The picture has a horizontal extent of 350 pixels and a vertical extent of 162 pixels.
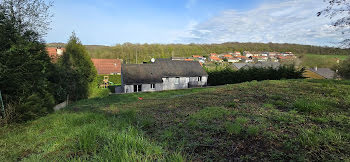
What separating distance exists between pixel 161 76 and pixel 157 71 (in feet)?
4.70

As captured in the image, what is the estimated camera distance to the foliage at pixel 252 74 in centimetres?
1969

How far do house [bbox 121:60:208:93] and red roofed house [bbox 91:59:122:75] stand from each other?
1615 cm

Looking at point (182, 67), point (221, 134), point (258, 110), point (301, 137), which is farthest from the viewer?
point (182, 67)

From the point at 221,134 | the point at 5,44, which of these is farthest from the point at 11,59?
the point at 221,134

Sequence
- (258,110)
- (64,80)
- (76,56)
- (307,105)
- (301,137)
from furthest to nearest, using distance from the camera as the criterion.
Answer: (76,56) < (64,80) < (258,110) < (307,105) < (301,137)

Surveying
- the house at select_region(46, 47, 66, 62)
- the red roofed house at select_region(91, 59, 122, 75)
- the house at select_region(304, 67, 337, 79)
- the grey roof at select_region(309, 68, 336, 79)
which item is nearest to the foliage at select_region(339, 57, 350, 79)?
the house at select_region(304, 67, 337, 79)

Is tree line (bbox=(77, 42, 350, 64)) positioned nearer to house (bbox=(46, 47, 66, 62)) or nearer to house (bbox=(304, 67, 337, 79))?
house (bbox=(304, 67, 337, 79))

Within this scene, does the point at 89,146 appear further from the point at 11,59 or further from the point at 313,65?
the point at 313,65

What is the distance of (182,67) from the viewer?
3034 cm

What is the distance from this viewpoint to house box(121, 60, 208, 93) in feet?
83.3

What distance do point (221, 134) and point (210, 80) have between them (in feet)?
93.0

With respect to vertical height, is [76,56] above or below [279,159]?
above

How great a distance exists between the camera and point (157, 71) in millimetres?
28156

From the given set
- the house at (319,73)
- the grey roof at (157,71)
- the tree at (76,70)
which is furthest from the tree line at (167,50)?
the tree at (76,70)
